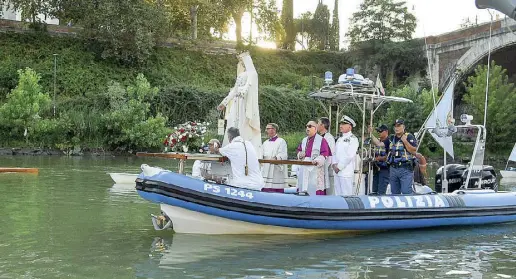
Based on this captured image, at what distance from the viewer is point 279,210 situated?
338 inches

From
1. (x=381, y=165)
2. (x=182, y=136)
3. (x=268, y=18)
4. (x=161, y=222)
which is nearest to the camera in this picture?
(x=161, y=222)

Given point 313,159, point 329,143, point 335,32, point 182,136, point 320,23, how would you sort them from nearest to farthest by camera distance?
point 313,159 < point 329,143 < point 182,136 < point 335,32 < point 320,23

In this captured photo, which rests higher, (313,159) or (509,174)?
(313,159)

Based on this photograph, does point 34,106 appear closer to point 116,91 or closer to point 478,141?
point 116,91

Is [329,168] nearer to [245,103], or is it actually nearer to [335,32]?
[245,103]

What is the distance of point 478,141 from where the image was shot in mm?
10711

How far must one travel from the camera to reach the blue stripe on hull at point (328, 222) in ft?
27.4

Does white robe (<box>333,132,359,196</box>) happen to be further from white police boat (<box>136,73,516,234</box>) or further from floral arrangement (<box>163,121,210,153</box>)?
floral arrangement (<box>163,121,210,153</box>)

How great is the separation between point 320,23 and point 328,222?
4995cm

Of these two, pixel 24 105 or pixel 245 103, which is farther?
pixel 24 105

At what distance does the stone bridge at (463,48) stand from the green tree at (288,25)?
41.8ft

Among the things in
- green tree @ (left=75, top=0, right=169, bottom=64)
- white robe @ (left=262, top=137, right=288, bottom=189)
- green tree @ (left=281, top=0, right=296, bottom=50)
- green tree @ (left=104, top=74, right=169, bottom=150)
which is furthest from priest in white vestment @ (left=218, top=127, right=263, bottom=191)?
green tree @ (left=281, top=0, right=296, bottom=50)

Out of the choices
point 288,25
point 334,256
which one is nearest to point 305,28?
point 288,25

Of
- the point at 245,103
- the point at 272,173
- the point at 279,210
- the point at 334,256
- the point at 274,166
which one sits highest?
the point at 245,103
